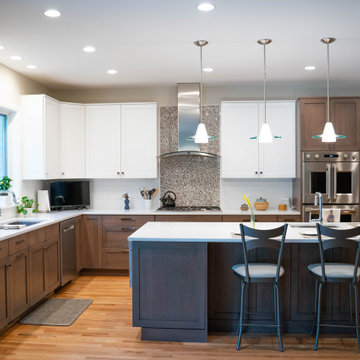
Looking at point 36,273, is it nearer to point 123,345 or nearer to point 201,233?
point 123,345

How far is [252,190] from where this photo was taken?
6.01 meters

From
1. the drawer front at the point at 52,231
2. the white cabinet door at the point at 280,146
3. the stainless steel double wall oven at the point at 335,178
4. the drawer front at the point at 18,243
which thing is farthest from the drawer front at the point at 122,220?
the stainless steel double wall oven at the point at 335,178

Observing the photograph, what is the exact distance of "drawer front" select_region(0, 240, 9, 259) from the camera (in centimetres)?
343

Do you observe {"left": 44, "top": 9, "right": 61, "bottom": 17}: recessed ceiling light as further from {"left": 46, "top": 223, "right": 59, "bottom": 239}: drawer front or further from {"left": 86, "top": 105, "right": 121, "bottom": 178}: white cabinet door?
{"left": 86, "top": 105, "right": 121, "bottom": 178}: white cabinet door

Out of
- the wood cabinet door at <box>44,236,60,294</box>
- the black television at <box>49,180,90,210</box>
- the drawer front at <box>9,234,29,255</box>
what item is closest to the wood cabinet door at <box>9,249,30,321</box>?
the drawer front at <box>9,234,29,255</box>

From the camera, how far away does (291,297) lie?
352 cm

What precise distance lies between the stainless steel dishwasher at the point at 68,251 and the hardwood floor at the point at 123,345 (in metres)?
1.11

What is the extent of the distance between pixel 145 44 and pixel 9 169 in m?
2.40

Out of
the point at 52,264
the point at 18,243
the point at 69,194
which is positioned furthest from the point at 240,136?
the point at 18,243

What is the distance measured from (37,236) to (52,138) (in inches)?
65.9

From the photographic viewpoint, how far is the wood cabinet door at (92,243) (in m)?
5.53

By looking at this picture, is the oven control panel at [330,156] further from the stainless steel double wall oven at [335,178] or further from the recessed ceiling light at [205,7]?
the recessed ceiling light at [205,7]

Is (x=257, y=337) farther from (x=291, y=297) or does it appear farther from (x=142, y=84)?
(x=142, y=84)

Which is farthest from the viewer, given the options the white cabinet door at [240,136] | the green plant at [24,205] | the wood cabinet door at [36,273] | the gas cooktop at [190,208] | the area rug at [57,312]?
the gas cooktop at [190,208]
